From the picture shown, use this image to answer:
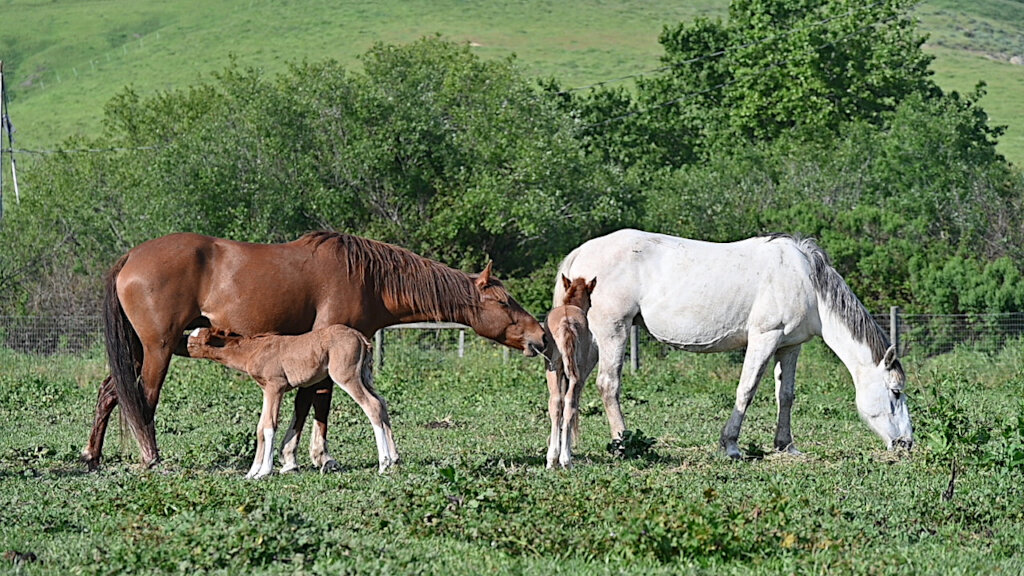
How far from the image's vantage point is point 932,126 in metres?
36.0

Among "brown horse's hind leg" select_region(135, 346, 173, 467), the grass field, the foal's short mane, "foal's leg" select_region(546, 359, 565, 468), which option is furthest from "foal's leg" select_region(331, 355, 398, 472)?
the foal's short mane

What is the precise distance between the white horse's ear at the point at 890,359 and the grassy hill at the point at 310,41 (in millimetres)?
56512

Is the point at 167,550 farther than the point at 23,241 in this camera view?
No

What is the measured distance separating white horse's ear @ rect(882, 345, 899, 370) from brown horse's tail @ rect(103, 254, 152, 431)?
632 centimetres

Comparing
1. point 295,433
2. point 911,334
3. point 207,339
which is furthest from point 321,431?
point 911,334

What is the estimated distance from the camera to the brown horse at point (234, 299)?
9273mm

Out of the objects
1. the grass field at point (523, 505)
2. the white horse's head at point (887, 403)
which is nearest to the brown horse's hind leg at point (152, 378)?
the grass field at point (523, 505)

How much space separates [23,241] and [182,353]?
2521cm

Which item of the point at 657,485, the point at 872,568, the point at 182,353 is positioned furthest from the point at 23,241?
the point at 872,568

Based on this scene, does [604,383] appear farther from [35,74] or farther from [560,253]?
[35,74]

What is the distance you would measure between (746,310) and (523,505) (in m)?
4.17

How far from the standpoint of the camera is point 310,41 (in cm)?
8138

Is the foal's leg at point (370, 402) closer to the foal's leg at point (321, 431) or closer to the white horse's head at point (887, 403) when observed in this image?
the foal's leg at point (321, 431)

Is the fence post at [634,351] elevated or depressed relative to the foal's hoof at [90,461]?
depressed
